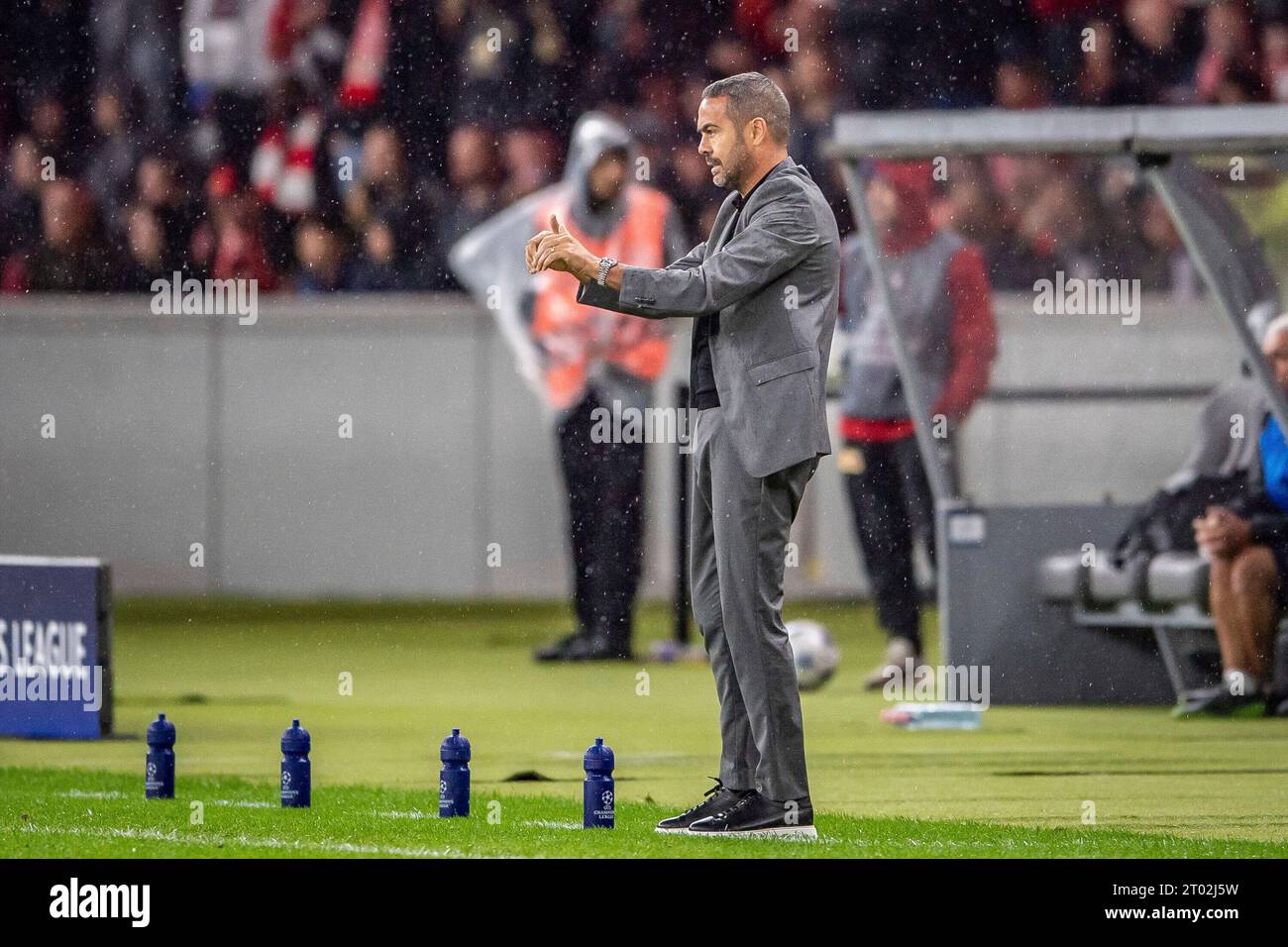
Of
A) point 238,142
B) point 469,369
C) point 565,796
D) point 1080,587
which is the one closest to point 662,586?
point 469,369

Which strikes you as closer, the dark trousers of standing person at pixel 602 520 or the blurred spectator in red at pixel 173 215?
the dark trousers of standing person at pixel 602 520

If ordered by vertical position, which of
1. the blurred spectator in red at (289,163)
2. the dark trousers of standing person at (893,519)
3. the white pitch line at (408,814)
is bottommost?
the white pitch line at (408,814)

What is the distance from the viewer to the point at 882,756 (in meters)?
8.62

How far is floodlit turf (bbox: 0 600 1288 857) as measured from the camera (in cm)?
640

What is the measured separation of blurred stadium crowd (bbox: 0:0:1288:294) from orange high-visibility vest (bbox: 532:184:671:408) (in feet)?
9.55

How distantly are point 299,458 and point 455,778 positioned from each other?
Answer: 8.78 meters

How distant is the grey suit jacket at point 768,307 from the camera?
20.1 feet

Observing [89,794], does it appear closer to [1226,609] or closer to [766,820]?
[766,820]

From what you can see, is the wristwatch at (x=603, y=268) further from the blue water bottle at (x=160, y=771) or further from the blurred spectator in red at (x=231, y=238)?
the blurred spectator in red at (x=231, y=238)

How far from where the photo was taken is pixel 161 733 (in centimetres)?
714

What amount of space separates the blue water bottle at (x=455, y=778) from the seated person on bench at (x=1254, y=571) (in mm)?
3876

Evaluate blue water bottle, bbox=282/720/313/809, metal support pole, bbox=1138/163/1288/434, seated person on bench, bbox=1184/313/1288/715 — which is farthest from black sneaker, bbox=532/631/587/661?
blue water bottle, bbox=282/720/313/809

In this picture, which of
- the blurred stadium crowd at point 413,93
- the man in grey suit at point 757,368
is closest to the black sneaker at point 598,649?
the blurred stadium crowd at point 413,93

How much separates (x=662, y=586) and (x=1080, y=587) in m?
5.58
